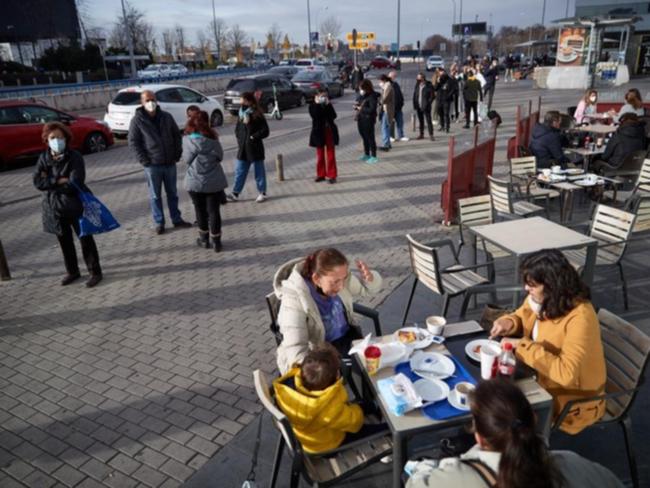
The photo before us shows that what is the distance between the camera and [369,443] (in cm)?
296

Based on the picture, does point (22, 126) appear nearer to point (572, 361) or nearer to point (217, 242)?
point (217, 242)

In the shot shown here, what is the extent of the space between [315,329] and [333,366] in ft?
2.62

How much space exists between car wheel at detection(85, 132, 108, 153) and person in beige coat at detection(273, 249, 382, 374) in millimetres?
12377

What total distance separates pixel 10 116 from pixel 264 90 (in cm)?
1069

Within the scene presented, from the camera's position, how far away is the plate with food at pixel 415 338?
3268 millimetres

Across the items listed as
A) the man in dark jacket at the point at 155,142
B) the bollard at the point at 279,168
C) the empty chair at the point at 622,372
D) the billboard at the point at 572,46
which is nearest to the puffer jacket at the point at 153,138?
the man in dark jacket at the point at 155,142

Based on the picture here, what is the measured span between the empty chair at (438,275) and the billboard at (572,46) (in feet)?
93.4

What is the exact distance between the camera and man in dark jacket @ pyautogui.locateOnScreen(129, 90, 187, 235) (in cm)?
722

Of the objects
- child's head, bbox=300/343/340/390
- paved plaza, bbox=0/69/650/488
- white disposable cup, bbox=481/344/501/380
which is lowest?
paved plaza, bbox=0/69/650/488

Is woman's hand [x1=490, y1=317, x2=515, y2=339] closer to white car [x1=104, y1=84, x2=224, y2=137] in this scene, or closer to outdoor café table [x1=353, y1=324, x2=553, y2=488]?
outdoor café table [x1=353, y1=324, x2=553, y2=488]

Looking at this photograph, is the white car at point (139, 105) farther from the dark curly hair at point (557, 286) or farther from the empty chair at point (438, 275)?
the dark curly hair at point (557, 286)

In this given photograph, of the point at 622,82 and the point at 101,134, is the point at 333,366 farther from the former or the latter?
the point at 622,82

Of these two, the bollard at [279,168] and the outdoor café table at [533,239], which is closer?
the outdoor café table at [533,239]

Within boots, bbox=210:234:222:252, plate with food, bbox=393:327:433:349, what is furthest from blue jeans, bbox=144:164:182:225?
plate with food, bbox=393:327:433:349
